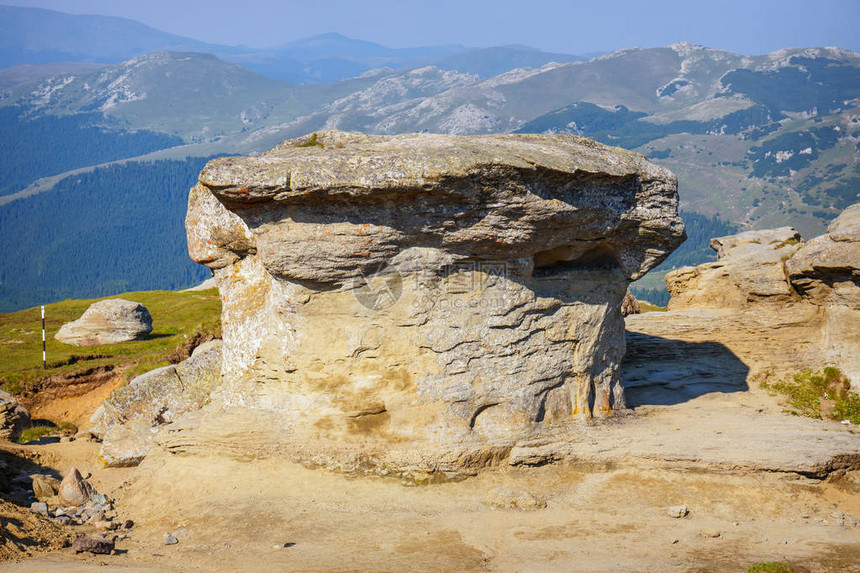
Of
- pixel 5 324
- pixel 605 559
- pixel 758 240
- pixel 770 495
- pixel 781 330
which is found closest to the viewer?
pixel 605 559

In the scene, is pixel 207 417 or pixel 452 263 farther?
pixel 207 417

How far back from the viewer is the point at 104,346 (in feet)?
128

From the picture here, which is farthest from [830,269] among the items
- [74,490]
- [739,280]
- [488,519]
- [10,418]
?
[10,418]

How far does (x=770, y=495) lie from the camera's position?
1645cm

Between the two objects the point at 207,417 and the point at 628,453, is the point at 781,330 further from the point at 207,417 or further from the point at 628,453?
the point at 207,417

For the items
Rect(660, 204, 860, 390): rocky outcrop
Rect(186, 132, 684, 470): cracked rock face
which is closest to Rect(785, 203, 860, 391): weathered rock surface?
Rect(660, 204, 860, 390): rocky outcrop

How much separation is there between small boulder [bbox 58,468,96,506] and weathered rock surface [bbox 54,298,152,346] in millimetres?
23550

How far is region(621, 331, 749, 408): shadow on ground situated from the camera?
78.3 ft

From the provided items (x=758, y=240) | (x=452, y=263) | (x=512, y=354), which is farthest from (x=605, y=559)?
(x=758, y=240)

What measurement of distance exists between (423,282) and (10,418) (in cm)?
1577

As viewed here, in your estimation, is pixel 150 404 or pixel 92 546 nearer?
pixel 92 546

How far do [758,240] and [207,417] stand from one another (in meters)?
27.5

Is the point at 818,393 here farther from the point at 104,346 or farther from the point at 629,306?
the point at 104,346

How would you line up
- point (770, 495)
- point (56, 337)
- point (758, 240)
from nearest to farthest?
point (770, 495), point (758, 240), point (56, 337)
